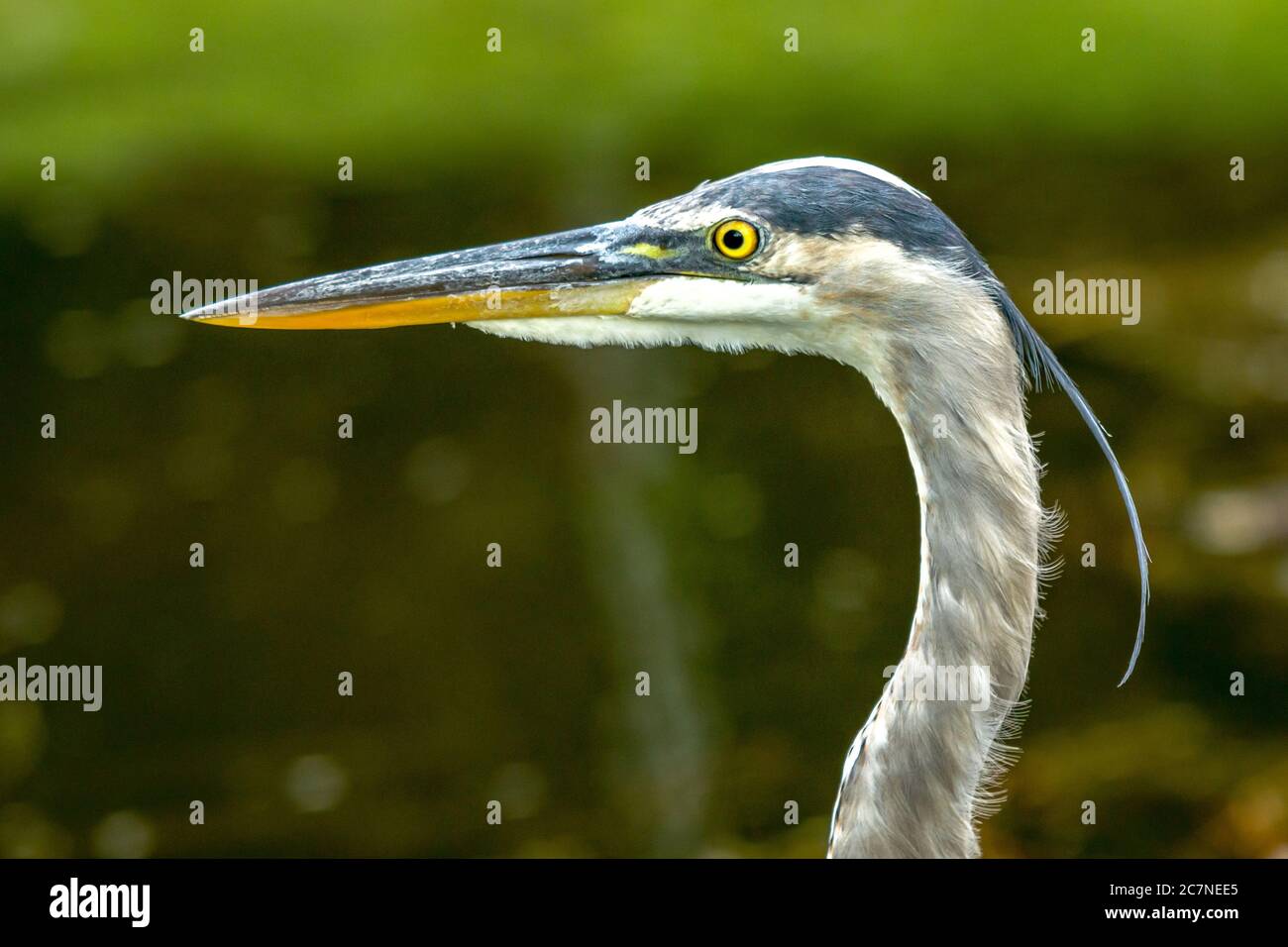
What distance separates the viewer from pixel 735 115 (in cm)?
854

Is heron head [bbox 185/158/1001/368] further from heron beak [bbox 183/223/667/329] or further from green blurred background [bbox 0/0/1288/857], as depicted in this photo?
green blurred background [bbox 0/0/1288/857]

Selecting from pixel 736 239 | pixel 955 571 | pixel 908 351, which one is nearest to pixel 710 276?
pixel 736 239

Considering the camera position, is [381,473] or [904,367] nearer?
[904,367]

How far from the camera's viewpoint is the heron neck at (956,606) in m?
2.25

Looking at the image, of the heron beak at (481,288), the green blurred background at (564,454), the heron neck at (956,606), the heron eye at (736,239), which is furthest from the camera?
the green blurred background at (564,454)

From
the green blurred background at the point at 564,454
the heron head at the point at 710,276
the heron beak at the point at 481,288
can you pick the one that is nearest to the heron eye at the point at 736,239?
the heron head at the point at 710,276

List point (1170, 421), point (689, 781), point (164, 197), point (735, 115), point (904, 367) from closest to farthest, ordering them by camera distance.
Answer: point (904, 367), point (689, 781), point (1170, 421), point (164, 197), point (735, 115)

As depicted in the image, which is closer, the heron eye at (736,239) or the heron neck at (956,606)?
the heron neck at (956,606)

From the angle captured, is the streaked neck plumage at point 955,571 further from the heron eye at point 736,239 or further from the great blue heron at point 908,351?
the heron eye at point 736,239

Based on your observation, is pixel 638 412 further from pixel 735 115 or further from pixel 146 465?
pixel 735 115

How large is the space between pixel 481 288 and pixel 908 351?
0.82 m

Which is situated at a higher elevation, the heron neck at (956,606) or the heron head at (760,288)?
the heron head at (760,288)
